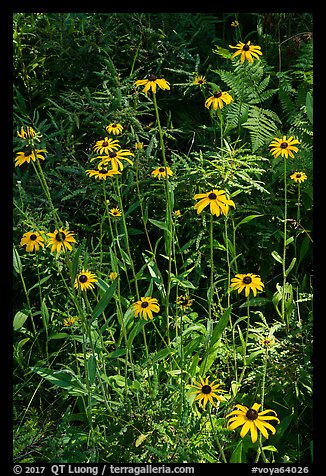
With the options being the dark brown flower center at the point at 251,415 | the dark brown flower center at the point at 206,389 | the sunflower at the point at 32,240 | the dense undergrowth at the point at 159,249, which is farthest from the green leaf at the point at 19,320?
the dark brown flower center at the point at 251,415

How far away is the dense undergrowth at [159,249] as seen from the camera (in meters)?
1.44

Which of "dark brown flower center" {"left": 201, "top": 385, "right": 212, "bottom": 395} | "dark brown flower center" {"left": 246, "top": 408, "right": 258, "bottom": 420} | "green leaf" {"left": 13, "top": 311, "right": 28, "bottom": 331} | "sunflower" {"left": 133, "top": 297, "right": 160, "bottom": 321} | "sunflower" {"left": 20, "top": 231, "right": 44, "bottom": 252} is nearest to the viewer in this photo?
"dark brown flower center" {"left": 246, "top": 408, "right": 258, "bottom": 420}

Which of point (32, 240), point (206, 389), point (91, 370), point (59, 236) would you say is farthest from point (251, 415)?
point (32, 240)

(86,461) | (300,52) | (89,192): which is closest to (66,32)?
(89,192)

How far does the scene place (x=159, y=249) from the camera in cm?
206

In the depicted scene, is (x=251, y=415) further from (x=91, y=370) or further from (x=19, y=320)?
(x=19, y=320)

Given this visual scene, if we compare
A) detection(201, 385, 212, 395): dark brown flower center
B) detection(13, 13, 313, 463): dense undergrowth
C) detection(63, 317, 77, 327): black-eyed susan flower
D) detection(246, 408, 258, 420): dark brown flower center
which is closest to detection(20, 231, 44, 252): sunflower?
detection(13, 13, 313, 463): dense undergrowth

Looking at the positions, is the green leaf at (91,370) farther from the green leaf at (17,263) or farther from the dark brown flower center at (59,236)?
the green leaf at (17,263)

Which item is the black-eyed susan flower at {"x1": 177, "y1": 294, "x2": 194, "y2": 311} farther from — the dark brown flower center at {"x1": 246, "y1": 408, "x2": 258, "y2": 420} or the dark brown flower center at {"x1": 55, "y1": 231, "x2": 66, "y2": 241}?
the dark brown flower center at {"x1": 246, "y1": 408, "x2": 258, "y2": 420}

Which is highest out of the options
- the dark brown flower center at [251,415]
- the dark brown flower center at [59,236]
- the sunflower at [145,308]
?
the dark brown flower center at [59,236]

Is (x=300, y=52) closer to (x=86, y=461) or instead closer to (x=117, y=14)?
(x=117, y=14)

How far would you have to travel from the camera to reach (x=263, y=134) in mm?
2047

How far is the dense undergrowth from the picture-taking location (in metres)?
1.44

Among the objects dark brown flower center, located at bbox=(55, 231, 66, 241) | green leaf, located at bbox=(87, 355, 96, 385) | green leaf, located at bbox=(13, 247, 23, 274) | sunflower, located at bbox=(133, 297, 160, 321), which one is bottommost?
green leaf, located at bbox=(87, 355, 96, 385)
